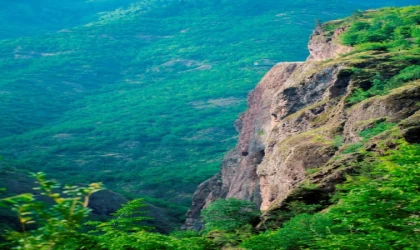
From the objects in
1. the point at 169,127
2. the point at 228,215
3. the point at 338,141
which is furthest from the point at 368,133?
→ the point at 169,127

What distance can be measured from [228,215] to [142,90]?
132m

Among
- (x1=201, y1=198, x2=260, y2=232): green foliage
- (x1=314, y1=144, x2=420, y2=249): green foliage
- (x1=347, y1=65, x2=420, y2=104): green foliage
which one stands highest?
(x1=347, y1=65, x2=420, y2=104): green foliage

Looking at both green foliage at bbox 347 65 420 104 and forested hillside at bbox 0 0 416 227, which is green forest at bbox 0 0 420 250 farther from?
forested hillside at bbox 0 0 416 227

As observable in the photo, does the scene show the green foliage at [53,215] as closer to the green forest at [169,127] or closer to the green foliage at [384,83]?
the green forest at [169,127]

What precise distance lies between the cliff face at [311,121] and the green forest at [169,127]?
31.8 inches

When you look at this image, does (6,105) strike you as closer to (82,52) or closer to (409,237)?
(82,52)

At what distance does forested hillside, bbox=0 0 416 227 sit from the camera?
329 ft

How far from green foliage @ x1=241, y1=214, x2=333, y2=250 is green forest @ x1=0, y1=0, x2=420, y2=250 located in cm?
5

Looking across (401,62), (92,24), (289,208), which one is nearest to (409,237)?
(289,208)

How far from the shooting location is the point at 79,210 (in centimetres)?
852

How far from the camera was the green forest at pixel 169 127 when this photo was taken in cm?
1165

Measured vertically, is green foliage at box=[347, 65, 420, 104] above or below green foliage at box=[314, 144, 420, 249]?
above

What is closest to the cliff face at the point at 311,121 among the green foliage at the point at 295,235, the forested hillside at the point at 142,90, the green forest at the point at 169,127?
the green forest at the point at 169,127

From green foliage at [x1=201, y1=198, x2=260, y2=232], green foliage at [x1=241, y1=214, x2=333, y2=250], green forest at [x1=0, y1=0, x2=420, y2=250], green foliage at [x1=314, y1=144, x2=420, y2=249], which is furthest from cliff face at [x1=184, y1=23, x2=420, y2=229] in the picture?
green foliage at [x1=314, y1=144, x2=420, y2=249]
